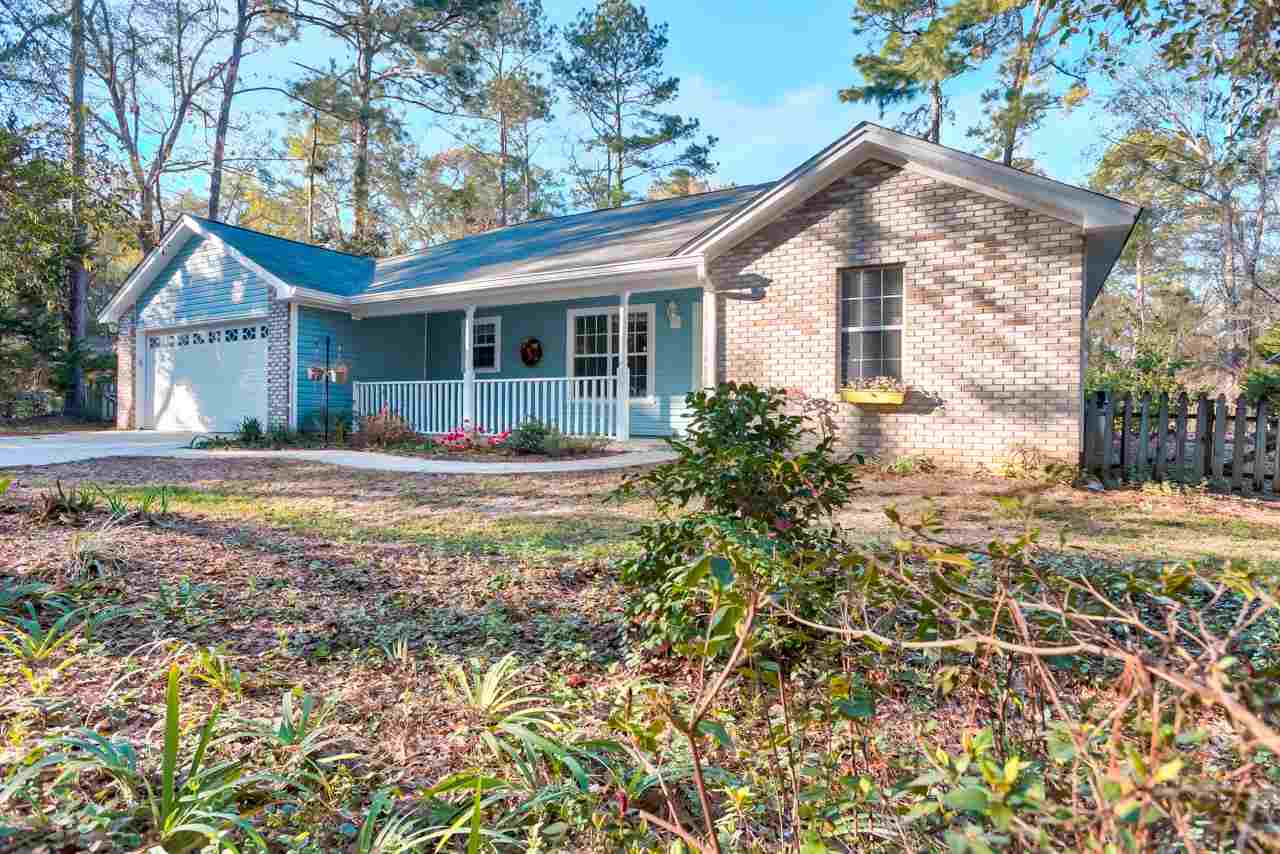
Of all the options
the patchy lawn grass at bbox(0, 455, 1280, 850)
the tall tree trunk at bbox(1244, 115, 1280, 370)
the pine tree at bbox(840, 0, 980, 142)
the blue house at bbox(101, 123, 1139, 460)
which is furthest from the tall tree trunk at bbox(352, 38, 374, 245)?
the tall tree trunk at bbox(1244, 115, 1280, 370)

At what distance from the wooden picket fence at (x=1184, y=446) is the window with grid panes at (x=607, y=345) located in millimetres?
6385

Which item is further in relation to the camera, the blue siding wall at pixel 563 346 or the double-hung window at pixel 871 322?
the blue siding wall at pixel 563 346

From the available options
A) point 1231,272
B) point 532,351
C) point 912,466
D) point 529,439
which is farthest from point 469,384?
point 1231,272

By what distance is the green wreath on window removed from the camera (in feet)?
40.8

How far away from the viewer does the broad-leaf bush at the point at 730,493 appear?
84.4 inches

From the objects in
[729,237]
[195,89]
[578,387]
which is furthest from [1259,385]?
[195,89]

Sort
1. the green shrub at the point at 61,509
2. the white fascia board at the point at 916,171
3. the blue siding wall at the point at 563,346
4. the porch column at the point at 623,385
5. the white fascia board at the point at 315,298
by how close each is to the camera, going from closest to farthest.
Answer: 1. the green shrub at the point at 61,509
2. the white fascia board at the point at 916,171
3. the porch column at the point at 623,385
4. the blue siding wall at the point at 563,346
5. the white fascia board at the point at 315,298

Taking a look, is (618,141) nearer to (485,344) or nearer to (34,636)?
(485,344)

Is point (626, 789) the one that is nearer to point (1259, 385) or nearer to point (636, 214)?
point (1259, 385)

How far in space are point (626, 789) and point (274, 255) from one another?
47.1 ft

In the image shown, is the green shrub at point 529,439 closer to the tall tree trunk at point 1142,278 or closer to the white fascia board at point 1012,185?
the white fascia board at point 1012,185

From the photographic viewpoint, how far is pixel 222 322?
1321 centimetres

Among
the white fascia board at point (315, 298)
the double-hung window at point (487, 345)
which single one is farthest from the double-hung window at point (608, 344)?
the white fascia board at point (315, 298)

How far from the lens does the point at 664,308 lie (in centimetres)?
1121
